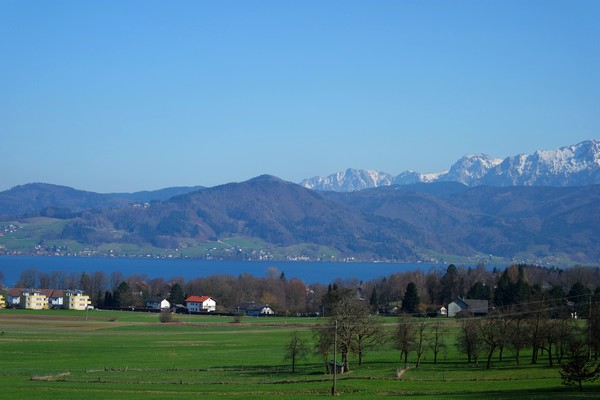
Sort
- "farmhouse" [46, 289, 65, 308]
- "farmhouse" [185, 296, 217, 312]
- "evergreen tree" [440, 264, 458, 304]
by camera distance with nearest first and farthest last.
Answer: "evergreen tree" [440, 264, 458, 304] < "farmhouse" [185, 296, 217, 312] < "farmhouse" [46, 289, 65, 308]

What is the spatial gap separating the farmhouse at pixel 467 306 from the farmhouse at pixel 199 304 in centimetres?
4019

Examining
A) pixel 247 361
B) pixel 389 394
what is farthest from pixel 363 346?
pixel 389 394

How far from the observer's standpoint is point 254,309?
14288 cm

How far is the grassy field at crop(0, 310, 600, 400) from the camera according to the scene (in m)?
44.1

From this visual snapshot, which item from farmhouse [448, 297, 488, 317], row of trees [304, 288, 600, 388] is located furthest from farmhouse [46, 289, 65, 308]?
row of trees [304, 288, 600, 388]

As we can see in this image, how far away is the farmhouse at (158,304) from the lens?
14075 cm

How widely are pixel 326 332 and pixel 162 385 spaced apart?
15026mm

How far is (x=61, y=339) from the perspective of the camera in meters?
79.5

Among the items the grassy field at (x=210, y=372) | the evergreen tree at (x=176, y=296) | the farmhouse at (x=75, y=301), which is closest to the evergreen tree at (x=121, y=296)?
the farmhouse at (x=75, y=301)

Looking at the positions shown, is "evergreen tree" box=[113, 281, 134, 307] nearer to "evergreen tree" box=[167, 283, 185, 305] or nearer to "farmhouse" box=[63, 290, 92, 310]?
"farmhouse" box=[63, 290, 92, 310]

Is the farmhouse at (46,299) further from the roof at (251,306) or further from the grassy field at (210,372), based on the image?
the grassy field at (210,372)

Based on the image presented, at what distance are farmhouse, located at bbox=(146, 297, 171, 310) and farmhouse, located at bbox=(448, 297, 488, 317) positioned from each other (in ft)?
151

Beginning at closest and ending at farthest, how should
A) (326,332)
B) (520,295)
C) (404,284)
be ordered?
(326,332)
(520,295)
(404,284)

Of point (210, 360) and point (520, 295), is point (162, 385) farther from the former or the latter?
point (520, 295)
